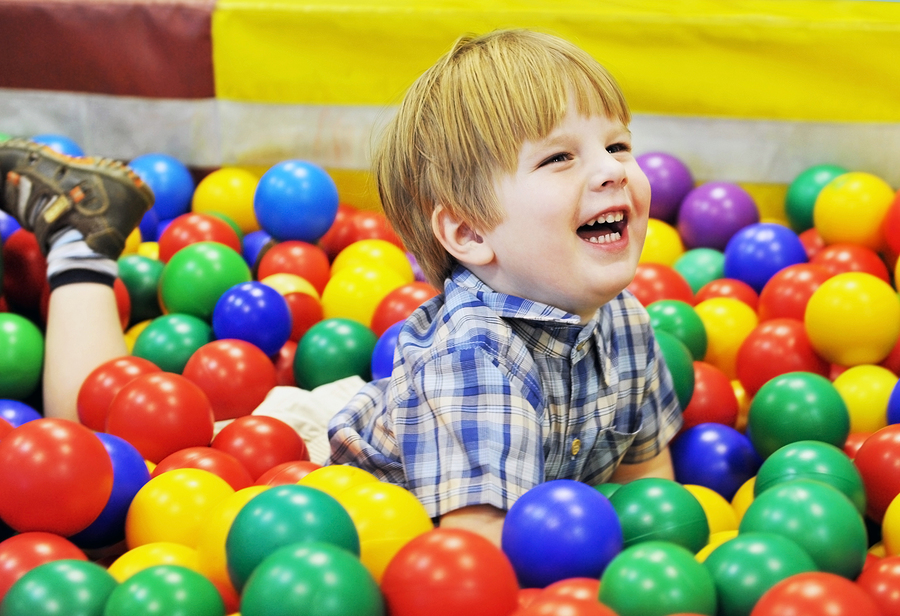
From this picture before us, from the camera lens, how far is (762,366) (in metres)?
1.52

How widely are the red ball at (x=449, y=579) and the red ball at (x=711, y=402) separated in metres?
0.69

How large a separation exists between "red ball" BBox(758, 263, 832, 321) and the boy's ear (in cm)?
68

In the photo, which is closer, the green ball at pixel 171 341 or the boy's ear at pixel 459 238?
the boy's ear at pixel 459 238

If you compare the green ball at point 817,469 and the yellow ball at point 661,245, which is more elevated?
the yellow ball at point 661,245

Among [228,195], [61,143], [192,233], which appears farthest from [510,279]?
[61,143]

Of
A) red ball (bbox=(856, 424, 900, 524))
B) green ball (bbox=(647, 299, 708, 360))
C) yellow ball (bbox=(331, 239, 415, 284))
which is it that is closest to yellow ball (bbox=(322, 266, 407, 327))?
yellow ball (bbox=(331, 239, 415, 284))

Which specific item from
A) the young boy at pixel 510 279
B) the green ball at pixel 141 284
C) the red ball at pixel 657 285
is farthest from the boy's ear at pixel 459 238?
the green ball at pixel 141 284

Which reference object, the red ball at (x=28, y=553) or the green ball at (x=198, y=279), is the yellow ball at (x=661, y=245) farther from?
the red ball at (x=28, y=553)

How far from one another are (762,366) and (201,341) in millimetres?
913

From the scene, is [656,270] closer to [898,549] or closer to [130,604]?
[898,549]

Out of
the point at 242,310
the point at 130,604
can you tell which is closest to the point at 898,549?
the point at 130,604

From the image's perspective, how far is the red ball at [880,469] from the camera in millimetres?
1109

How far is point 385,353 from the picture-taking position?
1.57m

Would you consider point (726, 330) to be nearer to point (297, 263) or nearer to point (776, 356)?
point (776, 356)
